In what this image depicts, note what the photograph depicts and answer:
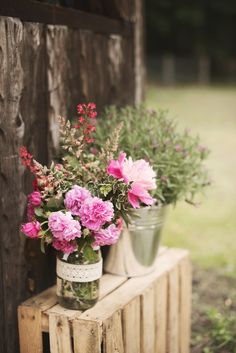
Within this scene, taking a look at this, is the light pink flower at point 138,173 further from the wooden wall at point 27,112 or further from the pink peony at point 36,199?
the wooden wall at point 27,112

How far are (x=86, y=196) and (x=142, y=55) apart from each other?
1.83 metres

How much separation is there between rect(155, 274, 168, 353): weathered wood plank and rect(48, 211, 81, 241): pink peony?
794 millimetres

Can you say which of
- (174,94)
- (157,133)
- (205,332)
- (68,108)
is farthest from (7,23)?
(174,94)

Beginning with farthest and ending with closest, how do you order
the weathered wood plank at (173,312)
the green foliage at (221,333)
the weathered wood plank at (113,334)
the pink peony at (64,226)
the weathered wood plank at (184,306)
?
1. the green foliage at (221,333)
2. the weathered wood plank at (184,306)
3. the weathered wood plank at (173,312)
4. the weathered wood plank at (113,334)
5. the pink peony at (64,226)

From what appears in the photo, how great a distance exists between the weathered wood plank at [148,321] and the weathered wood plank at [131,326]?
0.04 metres

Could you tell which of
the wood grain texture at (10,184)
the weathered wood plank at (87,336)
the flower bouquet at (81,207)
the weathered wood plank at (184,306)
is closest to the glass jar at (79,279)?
the flower bouquet at (81,207)

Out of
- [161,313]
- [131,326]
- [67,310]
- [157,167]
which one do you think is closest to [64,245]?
[67,310]

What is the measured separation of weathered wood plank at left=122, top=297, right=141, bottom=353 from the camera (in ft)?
8.29

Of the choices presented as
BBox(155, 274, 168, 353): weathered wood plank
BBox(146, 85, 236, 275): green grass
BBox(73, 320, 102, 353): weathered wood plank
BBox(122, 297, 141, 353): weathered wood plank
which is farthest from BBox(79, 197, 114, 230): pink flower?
BBox(146, 85, 236, 275): green grass

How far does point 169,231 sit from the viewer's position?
554cm

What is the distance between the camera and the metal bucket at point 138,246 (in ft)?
9.02

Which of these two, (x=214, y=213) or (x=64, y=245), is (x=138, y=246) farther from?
(x=214, y=213)

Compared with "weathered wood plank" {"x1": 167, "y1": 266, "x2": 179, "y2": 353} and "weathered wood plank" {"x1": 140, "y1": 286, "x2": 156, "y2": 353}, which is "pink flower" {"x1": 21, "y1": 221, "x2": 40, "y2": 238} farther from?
"weathered wood plank" {"x1": 167, "y1": 266, "x2": 179, "y2": 353}

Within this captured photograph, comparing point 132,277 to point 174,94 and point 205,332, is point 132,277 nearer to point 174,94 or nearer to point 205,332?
point 205,332
